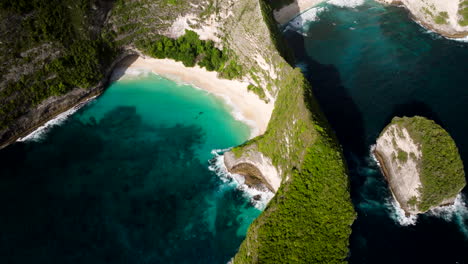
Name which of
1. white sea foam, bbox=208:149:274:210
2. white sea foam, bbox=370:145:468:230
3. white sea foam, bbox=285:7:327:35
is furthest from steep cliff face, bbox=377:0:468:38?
white sea foam, bbox=208:149:274:210

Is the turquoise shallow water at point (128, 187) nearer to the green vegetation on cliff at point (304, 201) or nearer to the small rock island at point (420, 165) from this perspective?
the green vegetation on cliff at point (304, 201)

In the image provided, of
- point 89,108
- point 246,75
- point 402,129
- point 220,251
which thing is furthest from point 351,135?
point 89,108

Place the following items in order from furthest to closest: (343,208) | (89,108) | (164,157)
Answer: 1. (89,108)
2. (164,157)
3. (343,208)

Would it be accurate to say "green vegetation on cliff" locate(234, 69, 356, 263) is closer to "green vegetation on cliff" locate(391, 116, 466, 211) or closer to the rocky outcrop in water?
the rocky outcrop in water

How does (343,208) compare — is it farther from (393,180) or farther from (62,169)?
(62,169)

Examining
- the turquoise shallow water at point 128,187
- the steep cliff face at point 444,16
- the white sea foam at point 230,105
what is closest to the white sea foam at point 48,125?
the turquoise shallow water at point 128,187

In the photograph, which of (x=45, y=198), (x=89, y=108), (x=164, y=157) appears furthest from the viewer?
(x=89, y=108)
